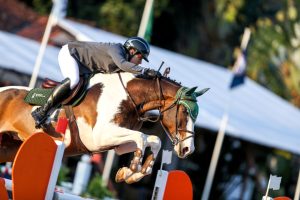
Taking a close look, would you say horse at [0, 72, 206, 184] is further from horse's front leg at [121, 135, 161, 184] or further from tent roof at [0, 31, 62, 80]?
tent roof at [0, 31, 62, 80]

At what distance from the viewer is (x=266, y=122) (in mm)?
20969

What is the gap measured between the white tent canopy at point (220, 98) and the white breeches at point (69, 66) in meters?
7.24

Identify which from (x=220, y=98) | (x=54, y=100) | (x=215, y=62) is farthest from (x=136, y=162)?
(x=215, y=62)

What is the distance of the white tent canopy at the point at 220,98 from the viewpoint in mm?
18453

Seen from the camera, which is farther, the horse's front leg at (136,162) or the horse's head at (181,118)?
the horse's head at (181,118)

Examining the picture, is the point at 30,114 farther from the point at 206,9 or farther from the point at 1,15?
the point at 206,9

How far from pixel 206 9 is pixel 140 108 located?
91.2ft

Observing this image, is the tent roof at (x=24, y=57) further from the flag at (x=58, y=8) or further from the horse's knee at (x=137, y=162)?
the horse's knee at (x=137, y=162)

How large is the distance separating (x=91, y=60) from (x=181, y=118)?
1105 mm

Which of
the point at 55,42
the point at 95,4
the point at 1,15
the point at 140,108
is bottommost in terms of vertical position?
the point at 140,108

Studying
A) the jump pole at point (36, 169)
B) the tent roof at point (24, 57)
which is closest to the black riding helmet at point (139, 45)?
the jump pole at point (36, 169)

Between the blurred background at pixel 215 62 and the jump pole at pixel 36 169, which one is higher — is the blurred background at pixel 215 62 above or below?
above

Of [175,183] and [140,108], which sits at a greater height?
[140,108]

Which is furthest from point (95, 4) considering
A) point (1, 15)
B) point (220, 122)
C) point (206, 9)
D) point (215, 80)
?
point (220, 122)
